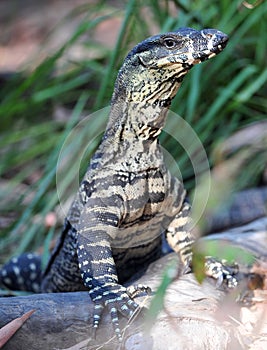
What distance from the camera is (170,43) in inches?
140

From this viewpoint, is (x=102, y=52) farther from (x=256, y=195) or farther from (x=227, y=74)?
(x=256, y=195)

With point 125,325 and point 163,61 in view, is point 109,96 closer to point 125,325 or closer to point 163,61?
point 163,61

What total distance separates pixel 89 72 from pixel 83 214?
2920mm

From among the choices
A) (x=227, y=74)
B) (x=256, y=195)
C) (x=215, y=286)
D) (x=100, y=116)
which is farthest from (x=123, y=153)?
(x=227, y=74)

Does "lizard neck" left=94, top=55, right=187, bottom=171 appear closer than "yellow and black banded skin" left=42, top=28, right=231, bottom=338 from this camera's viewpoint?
No

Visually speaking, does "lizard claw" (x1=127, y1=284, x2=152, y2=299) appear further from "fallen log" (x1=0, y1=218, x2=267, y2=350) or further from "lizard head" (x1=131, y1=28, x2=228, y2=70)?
"lizard head" (x1=131, y1=28, x2=228, y2=70)

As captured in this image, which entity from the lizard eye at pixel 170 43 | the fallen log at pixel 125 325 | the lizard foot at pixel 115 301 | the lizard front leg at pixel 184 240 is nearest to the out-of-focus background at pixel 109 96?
the lizard front leg at pixel 184 240

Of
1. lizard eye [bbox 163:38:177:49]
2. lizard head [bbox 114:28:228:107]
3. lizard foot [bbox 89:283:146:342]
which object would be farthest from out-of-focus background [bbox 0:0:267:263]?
lizard foot [bbox 89:283:146:342]

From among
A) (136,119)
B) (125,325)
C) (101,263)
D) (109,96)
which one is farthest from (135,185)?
(109,96)

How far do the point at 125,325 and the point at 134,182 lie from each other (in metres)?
0.82

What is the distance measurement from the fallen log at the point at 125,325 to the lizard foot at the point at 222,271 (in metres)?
0.26

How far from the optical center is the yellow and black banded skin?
352cm

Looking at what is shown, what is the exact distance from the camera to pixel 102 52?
6.80 m

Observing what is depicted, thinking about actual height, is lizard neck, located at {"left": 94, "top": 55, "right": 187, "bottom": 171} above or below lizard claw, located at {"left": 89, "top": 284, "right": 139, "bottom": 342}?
above
